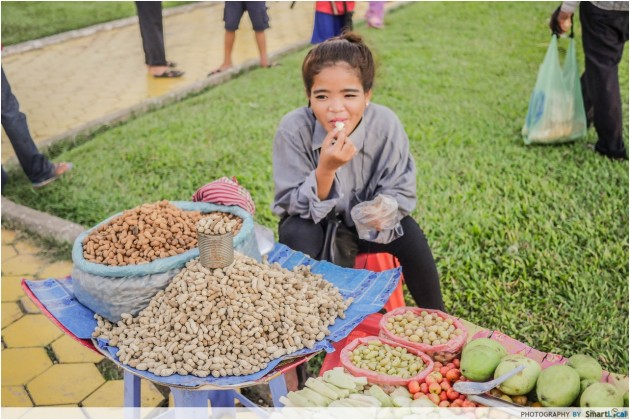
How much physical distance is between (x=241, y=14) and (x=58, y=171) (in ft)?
9.58

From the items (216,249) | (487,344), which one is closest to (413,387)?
(487,344)

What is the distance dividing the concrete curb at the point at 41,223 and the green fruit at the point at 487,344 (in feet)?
8.31

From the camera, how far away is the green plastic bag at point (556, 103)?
429 centimetres

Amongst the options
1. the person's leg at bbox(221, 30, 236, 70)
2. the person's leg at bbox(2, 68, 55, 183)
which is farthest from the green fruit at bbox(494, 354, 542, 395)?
the person's leg at bbox(221, 30, 236, 70)

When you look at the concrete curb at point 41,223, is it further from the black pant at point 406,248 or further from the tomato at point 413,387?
the tomato at point 413,387

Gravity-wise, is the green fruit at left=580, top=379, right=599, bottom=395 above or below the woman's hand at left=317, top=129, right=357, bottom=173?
below

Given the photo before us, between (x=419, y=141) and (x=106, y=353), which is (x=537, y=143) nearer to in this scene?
(x=419, y=141)

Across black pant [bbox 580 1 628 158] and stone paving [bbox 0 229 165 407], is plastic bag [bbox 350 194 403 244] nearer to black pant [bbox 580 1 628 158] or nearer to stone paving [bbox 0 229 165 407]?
stone paving [bbox 0 229 165 407]

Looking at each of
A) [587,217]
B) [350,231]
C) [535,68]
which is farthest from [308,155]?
[535,68]

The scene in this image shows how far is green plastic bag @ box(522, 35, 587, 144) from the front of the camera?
4285 mm

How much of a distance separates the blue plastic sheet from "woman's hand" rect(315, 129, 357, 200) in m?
0.29

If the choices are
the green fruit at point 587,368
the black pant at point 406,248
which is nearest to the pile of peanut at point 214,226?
the black pant at point 406,248

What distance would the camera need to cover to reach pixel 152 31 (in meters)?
6.60

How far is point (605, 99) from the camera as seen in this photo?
4.16 metres
